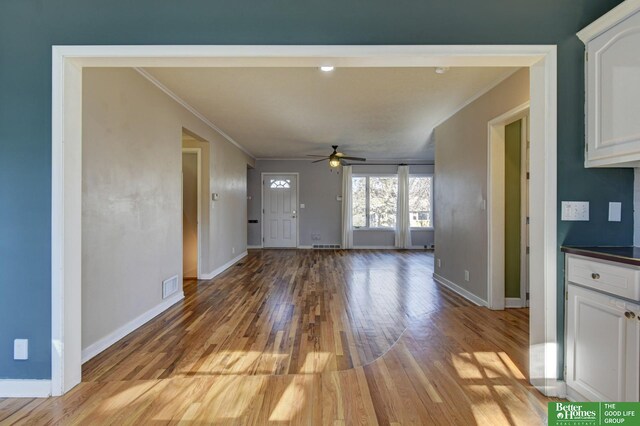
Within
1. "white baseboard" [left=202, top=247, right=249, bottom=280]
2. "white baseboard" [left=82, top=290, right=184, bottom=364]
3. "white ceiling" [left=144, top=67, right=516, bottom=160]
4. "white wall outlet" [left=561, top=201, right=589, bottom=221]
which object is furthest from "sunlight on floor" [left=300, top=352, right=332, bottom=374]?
"white baseboard" [left=202, top=247, right=249, bottom=280]

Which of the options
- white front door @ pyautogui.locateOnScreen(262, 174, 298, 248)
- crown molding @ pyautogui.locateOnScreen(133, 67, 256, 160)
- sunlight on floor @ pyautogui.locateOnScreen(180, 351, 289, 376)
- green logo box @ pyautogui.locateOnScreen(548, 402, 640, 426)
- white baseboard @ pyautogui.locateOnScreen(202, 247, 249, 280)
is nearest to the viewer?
green logo box @ pyautogui.locateOnScreen(548, 402, 640, 426)

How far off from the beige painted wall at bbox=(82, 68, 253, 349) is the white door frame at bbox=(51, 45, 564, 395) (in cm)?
50

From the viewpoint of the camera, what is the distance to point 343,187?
8375 mm

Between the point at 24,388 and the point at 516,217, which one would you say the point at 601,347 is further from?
the point at 24,388

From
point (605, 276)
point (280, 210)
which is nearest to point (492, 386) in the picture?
point (605, 276)

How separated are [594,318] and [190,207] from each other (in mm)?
5348

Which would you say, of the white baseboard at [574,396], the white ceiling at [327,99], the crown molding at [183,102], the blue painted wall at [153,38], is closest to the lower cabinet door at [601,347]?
the white baseboard at [574,396]

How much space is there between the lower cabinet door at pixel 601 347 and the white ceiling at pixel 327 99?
2384 mm

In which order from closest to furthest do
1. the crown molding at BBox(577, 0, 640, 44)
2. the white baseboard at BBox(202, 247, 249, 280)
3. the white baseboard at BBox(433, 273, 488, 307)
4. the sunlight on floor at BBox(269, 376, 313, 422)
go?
the crown molding at BBox(577, 0, 640, 44), the sunlight on floor at BBox(269, 376, 313, 422), the white baseboard at BBox(433, 273, 488, 307), the white baseboard at BBox(202, 247, 249, 280)

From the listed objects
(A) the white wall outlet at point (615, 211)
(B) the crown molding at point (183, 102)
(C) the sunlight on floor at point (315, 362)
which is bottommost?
(C) the sunlight on floor at point (315, 362)

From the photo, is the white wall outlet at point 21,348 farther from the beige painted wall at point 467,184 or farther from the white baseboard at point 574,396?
the beige painted wall at point 467,184

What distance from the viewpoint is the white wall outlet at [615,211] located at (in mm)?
1797

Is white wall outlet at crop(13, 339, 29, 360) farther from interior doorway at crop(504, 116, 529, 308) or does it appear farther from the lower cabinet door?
interior doorway at crop(504, 116, 529, 308)

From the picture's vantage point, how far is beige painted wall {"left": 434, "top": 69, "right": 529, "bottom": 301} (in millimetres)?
3270
